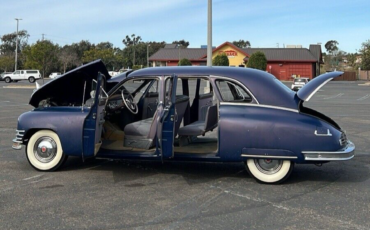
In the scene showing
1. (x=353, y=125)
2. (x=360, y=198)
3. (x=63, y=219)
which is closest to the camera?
(x=63, y=219)

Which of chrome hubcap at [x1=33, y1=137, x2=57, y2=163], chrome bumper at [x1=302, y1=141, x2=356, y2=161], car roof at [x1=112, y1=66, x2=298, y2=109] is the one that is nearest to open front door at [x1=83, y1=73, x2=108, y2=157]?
chrome hubcap at [x1=33, y1=137, x2=57, y2=163]

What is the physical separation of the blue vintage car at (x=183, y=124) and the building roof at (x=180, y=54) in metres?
64.4

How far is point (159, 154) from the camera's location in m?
6.31

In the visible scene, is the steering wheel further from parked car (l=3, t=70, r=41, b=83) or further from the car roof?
parked car (l=3, t=70, r=41, b=83)

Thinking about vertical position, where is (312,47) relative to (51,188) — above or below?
above

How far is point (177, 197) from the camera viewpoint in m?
5.64

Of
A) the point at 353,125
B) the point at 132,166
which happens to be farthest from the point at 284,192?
the point at 353,125

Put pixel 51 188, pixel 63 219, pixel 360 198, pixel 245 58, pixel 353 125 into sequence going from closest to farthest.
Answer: pixel 63 219, pixel 360 198, pixel 51 188, pixel 353 125, pixel 245 58

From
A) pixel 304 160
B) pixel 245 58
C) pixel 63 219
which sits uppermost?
pixel 245 58

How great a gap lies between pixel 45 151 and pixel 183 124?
2.29 meters

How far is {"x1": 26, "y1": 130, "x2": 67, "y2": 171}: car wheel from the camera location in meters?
6.84

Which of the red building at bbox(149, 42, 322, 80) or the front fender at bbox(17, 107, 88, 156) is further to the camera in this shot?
the red building at bbox(149, 42, 322, 80)

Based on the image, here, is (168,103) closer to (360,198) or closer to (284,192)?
(284,192)

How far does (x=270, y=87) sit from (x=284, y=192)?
152cm
